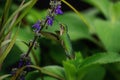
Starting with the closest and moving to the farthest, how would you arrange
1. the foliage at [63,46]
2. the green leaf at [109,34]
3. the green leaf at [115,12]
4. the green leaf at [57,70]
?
the foliage at [63,46], the green leaf at [57,70], the green leaf at [109,34], the green leaf at [115,12]

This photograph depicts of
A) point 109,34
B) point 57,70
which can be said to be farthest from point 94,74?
point 109,34

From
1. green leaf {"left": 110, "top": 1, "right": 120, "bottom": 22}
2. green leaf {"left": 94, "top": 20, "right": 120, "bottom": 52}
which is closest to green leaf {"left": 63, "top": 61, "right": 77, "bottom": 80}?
green leaf {"left": 94, "top": 20, "right": 120, "bottom": 52}

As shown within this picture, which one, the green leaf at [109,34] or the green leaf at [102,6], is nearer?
the green leaf at [109,34]

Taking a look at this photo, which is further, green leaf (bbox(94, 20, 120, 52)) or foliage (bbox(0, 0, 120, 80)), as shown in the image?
green leaf (bbox(94, 20, 120, 52))

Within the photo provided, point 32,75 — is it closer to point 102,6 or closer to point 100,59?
point 100,59

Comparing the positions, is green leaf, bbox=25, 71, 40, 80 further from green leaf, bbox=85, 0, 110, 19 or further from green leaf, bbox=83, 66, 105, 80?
green leaf, bbox=85, 0, 110, 19

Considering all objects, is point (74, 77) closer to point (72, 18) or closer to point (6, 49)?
point (6, 49)

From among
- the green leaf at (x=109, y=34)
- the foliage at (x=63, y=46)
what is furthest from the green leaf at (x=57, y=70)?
the green leaf at (x=109, y=34)

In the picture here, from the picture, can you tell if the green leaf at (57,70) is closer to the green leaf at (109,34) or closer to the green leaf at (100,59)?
the green leaf at (100,59)

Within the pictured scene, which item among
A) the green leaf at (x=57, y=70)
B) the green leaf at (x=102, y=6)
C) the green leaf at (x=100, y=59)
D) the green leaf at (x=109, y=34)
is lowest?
the green leaf at (x=109, y=34)
